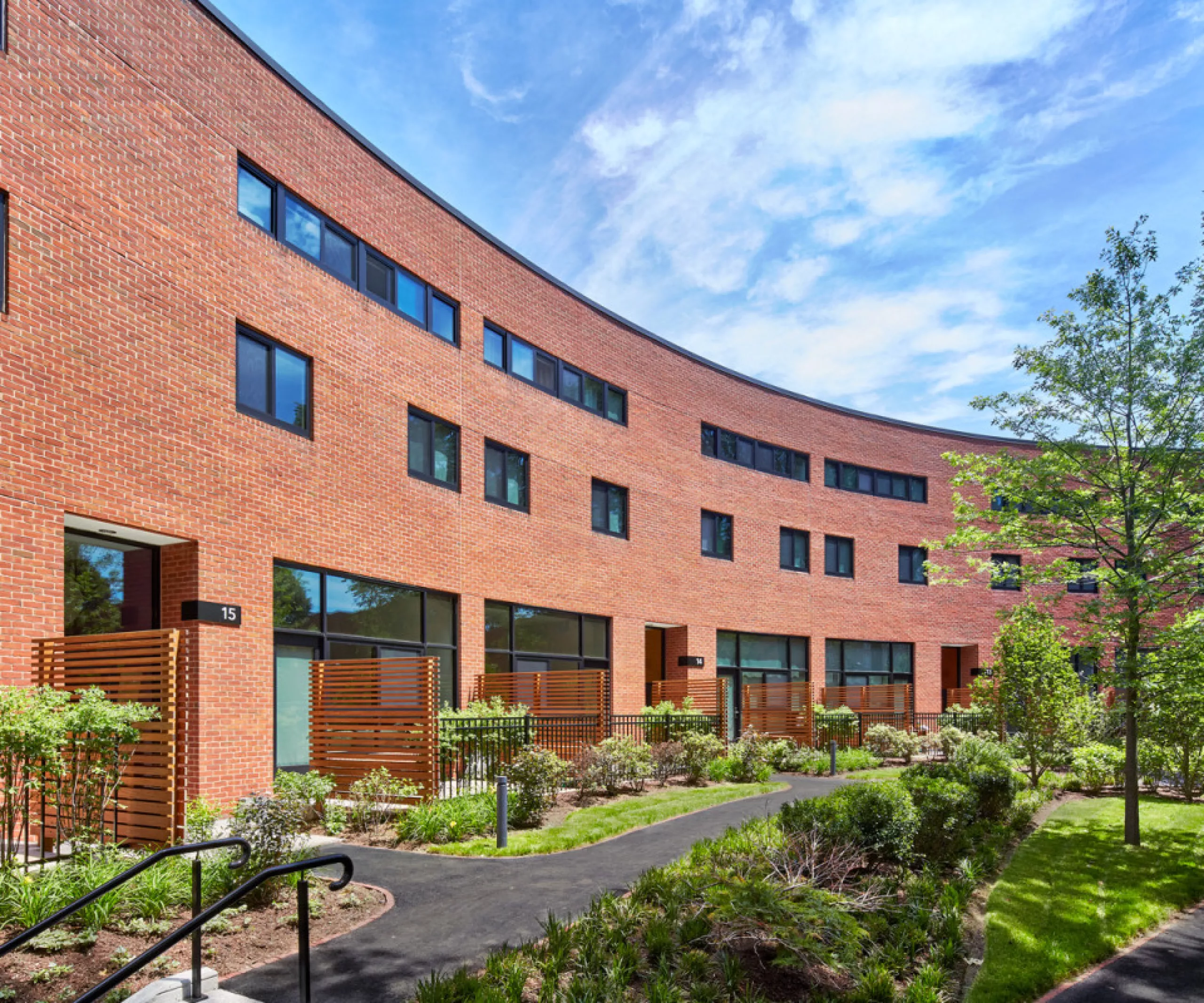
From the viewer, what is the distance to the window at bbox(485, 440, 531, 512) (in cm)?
2047

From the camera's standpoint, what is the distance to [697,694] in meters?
25.7

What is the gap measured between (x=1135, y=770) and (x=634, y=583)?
46.2 ft

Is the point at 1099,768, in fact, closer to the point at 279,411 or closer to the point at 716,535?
the point at 716,535

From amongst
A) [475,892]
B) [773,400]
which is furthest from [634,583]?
[475,892]

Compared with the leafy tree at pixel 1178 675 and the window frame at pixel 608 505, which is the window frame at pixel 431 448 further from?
the leafy tree at pixel 1178 675

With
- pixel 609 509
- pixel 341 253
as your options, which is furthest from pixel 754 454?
pixel 341 253

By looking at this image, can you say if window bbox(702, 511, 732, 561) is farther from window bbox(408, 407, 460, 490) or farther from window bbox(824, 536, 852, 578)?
window bbox(408, 407, 460, 490)

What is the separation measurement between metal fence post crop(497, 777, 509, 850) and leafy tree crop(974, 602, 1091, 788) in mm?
11177

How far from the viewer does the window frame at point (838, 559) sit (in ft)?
107

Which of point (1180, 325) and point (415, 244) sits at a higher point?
point (415, 244)

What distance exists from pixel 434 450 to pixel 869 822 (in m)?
11.7

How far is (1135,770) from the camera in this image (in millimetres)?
12516

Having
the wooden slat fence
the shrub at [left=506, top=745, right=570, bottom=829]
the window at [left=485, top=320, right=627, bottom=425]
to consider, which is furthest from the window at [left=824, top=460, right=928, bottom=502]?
the shrub at [left=506, top=745, right=570, bottom=829]

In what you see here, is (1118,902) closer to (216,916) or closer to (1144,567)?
(1144,567)
